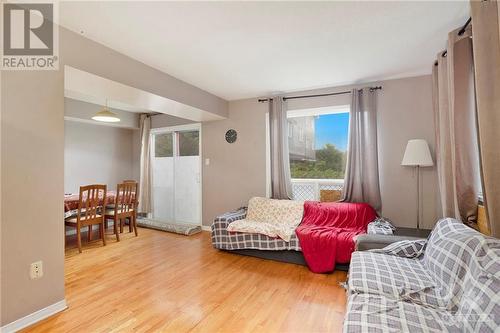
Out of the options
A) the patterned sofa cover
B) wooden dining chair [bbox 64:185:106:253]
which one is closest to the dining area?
wooden dining chair [bbox 64:185:106:253]

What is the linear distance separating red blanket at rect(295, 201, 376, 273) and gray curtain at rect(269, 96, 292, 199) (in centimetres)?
48

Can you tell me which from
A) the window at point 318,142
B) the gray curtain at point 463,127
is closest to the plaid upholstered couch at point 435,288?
the gray curtain at point 463,127

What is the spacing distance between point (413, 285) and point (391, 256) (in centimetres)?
52

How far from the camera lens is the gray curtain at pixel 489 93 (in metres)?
1.55

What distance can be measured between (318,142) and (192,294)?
2.76 meters

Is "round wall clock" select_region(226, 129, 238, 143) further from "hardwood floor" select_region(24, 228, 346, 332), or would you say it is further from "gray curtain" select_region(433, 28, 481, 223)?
"gray curtain" select_region(433, 28, 481, 223)

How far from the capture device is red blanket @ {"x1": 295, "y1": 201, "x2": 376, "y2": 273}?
2760 mm

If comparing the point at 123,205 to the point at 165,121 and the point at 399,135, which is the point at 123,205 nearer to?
the point at 165,121

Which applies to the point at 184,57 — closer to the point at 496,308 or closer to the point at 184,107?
the point at 184,107

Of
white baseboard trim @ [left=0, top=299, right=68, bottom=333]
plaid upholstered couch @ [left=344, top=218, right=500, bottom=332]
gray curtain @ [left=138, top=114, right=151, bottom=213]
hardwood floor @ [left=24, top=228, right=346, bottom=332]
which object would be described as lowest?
hardwood floor @ [left=24, top=228, right=346, bottom=332]

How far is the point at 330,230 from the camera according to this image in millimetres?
3035

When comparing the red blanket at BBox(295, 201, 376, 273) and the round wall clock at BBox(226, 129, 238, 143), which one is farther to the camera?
the round wall clock at BBox(226, 129, 238, 143)

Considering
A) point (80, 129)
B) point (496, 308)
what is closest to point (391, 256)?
point (496, 308)

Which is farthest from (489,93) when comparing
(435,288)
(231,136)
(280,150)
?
(231,136)
